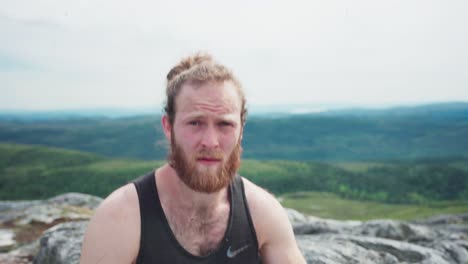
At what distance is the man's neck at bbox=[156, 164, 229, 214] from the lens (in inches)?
260

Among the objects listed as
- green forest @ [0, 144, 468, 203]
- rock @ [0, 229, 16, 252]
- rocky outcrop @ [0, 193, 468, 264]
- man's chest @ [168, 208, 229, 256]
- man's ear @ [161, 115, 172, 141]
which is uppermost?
man's ear @ [161, 115, 172, 141]

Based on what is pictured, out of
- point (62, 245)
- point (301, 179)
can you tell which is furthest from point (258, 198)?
point (301, 179)

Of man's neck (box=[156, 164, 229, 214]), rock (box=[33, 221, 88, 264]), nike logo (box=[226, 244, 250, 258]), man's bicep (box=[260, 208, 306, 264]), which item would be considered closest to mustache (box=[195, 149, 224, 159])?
man's neck (box=[156, 164, 229, 214])

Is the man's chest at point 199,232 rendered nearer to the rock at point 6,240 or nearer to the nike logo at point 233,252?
the nike logo at point 233,252

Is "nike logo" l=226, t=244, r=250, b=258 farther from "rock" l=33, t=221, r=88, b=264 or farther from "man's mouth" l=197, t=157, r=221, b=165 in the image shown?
"rock" l=33, t=221, r=88, b=264

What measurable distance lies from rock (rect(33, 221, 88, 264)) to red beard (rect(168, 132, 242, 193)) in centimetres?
566

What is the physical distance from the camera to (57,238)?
12031mm

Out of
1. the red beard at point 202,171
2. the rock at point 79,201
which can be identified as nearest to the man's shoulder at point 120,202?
the red beard at point 202,171

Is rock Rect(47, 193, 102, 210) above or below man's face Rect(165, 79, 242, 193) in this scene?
below

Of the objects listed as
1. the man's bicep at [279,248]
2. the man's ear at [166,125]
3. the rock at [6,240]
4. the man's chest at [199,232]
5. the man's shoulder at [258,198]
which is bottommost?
the rock at [6,240]

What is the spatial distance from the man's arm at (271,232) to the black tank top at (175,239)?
0.13 meters

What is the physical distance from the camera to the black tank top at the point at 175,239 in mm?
5941

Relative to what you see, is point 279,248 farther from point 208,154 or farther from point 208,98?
point 208,98

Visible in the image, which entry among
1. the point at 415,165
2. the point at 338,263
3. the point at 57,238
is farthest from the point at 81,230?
the point at 415,165
